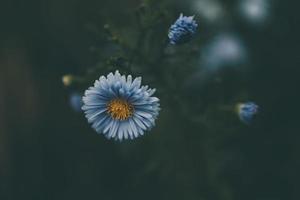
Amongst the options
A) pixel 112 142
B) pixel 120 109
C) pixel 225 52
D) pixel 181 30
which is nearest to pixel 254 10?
pixel 225 52

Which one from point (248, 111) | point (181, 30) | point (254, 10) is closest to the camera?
point (181, 30)

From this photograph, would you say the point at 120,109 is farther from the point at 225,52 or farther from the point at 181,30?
the point at 225,52

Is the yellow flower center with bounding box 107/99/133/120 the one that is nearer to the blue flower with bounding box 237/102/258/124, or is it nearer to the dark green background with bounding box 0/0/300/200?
the blue flower with bounding box 237/102/258/124

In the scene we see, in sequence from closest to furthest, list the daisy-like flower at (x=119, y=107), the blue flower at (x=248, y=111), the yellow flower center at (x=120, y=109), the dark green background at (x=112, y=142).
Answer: the daisy-like flower at (x=119, y=107) → the yellow flower center at (x=120, y=109) → the blue flower at (x=248, y=111) → the dark green background at (x=112, y=142)

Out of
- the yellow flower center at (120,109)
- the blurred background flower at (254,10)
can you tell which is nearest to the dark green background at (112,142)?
the blurred background flower at (254,10)

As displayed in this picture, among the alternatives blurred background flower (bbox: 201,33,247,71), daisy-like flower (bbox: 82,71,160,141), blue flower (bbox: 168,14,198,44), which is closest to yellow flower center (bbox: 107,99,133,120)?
daisy-like flower (bbox: 82,71,160,141)

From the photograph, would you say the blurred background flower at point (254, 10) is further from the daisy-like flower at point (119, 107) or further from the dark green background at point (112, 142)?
the daisy-like flower at point (119, 107)

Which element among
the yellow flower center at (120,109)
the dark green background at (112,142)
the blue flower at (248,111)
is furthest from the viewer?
the dark green background at (112,142)

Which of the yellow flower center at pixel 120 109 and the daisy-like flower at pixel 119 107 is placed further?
the yellow flower center at pixel 120 109
